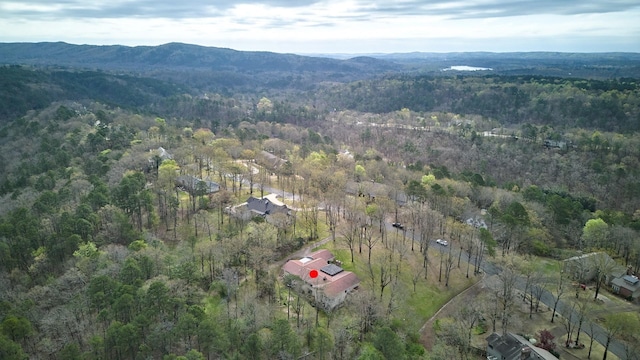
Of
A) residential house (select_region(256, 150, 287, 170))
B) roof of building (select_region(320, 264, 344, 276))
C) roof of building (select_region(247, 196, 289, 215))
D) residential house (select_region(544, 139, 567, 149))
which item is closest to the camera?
roof of building (select_region(320, 264, 344, 276))

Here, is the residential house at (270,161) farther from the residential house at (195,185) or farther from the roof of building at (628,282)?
the roof of building at (628,282)

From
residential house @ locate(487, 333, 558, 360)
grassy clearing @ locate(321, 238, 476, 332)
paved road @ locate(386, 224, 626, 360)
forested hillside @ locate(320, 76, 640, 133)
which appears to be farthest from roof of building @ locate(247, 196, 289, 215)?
forested hillside @ locate(320, 76, 640, 133)

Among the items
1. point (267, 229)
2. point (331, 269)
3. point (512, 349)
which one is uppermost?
point (267, 229)

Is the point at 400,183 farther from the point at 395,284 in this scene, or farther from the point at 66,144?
the point at 66,144

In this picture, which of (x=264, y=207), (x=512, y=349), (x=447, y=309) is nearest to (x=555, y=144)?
(x=447, y=309)

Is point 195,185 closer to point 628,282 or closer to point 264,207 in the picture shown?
point 264,207

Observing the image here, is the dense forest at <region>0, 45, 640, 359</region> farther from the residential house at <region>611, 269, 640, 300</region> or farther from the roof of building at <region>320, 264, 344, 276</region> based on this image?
the residential house at <region>611, 269, 640, 300</region>
